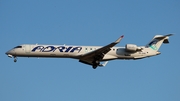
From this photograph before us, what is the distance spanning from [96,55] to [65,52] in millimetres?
3381

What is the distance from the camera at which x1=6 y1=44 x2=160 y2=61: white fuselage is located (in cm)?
3981

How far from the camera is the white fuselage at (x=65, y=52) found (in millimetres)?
39812

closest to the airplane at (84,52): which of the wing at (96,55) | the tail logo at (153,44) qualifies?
the wing at (96,55)

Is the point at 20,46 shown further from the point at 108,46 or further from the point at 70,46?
the point at 108,46

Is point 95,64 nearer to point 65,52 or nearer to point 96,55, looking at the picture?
point 96,55

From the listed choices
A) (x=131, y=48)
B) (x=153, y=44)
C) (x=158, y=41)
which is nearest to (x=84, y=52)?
(x=131, y=48)

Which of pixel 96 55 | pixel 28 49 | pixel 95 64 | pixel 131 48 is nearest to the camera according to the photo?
pixel 96 55

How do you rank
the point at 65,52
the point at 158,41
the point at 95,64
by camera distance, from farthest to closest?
the point at 158,41
the point at 95,64
the point at 65,52

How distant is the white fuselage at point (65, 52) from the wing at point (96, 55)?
645 millimetres

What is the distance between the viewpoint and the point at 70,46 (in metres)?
40.5

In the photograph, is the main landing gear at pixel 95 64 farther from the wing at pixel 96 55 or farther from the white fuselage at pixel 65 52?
the white fuselage at pixel 65 52

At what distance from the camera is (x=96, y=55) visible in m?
39.6

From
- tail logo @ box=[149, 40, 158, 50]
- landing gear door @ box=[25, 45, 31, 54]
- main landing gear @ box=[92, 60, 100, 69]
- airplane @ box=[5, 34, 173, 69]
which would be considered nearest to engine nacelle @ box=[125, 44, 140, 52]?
airplane @ box=[5, 34, 173, 69]

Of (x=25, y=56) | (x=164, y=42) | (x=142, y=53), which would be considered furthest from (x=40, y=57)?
(x=164, y=42)
